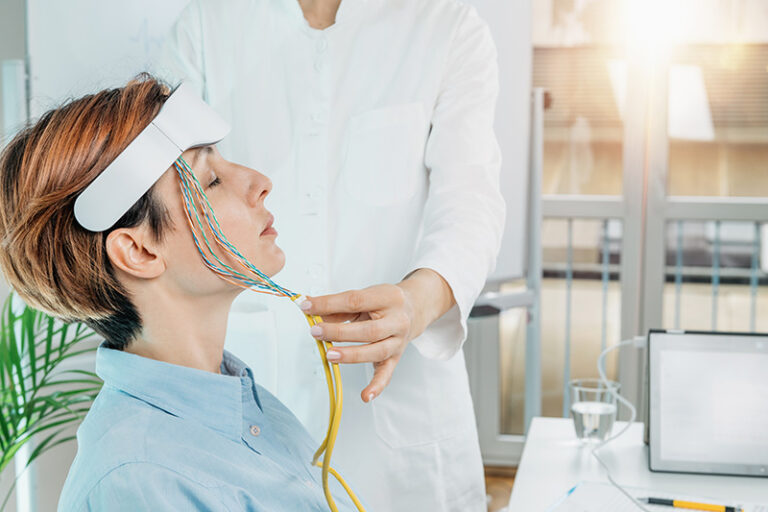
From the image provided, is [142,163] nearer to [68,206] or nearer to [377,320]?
[68,206]

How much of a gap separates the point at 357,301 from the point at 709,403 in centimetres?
83

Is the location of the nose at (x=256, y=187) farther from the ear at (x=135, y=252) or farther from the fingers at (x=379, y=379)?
the fingers at (x=379, y=379)

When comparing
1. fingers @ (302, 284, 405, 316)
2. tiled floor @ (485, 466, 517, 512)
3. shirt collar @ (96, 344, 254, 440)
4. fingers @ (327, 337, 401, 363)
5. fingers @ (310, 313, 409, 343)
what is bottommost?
tiled floor @ (485, 466, 517, 512)

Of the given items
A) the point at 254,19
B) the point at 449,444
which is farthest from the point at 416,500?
the point at 254,19

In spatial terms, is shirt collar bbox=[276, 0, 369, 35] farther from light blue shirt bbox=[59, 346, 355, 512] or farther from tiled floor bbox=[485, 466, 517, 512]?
tiled floor bbox=[485, 466, 517, 512]

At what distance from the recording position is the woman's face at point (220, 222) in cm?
97

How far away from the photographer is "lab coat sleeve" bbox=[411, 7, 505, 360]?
1139 millimetres

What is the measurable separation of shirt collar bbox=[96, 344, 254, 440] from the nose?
0.79ft

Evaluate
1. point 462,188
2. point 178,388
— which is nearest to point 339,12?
point 462,188

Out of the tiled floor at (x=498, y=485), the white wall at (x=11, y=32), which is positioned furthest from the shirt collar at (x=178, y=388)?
the tiled floor at (x=498, y=485)

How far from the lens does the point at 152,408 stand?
91 cm

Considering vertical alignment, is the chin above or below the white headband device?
below

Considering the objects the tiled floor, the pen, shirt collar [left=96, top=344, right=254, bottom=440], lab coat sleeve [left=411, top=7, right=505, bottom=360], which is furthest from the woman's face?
the tiled floor

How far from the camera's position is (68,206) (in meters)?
0.89
